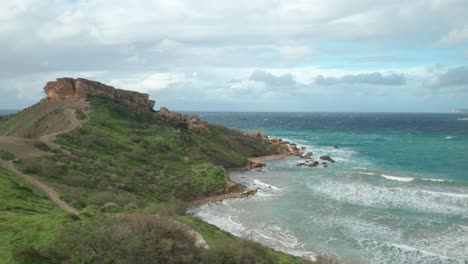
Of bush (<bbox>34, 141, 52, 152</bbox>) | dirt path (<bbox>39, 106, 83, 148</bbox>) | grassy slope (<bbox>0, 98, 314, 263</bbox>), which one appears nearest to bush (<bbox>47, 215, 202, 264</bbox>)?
grassy slope (<bbox>0, 98, 314, 263</bbox>)

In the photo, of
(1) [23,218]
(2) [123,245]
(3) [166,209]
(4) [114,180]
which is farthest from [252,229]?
(2) [123,245]

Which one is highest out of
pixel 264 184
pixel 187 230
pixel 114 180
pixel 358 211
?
pixel 187 230

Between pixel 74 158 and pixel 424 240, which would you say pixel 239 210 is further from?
pixel 74 158

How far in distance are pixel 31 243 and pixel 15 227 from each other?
2836mm

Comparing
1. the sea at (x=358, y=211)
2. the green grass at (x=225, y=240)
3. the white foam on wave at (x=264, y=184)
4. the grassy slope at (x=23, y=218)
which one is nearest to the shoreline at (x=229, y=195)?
the sea at (x=358, y=211)

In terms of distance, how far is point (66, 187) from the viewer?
116 feet

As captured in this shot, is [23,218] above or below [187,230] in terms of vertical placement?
above

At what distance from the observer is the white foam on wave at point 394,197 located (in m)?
39.0

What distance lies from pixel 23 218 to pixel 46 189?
42.3ft

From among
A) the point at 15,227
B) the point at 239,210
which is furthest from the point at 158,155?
the point at 15,227

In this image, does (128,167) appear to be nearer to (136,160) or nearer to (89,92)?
(136,160)

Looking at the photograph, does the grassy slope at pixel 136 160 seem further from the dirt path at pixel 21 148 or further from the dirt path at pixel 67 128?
the dirt path at pixel 21 148

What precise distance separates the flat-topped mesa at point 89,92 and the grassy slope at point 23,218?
4594cm

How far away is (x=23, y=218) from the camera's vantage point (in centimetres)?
2203
